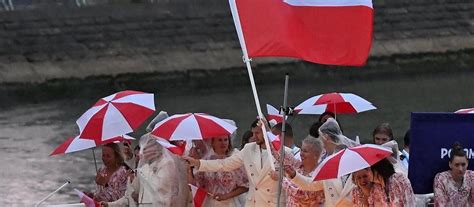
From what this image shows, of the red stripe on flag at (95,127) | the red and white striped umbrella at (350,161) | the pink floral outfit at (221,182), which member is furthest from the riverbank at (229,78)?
the red and white striped umbrella at (350,161)

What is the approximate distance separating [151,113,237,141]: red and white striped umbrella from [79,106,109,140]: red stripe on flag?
473mm

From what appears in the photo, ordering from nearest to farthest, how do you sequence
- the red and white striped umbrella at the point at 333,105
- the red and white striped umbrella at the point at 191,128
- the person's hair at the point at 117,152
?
the red and white striped umbrella at the point at 191,128 < the person's hair at the point at 117,152 < the red and white striped umbrella at the point at 333,105

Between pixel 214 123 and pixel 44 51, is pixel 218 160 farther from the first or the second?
pixel 44 51

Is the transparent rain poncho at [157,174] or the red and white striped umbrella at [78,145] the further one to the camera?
the red and white striped umbrella at [78,145]

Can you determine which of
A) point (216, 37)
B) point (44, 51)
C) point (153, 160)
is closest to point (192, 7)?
point (216, 37)

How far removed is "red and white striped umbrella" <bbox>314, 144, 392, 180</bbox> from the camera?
6316 mm

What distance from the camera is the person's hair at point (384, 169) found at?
6391 millimetres

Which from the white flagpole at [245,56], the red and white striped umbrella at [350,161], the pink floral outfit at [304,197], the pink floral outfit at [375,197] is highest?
the white flagpole at [245,56]

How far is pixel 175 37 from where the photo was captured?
26.0 m

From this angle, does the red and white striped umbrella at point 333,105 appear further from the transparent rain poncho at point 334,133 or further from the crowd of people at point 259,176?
the transparent rain poncho at point 334,133

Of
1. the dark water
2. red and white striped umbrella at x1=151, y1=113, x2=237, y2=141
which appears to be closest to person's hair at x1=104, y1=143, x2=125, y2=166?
red and white striped umbrella at x1=151, y1=113, x2=237, y2=141

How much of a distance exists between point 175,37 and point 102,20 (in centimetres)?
156

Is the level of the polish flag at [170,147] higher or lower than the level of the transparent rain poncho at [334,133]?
lower

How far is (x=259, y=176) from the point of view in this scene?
25.2ft
